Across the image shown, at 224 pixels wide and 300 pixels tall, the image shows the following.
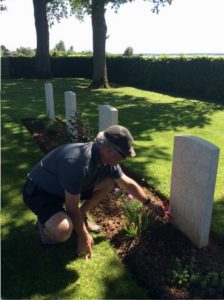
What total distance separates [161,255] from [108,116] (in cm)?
238

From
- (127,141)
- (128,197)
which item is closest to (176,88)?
(128,197)

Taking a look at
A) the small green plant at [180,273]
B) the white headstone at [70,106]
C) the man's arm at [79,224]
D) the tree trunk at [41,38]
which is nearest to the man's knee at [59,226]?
the man's arm at [79,224]

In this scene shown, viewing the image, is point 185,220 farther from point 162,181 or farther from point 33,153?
point 33,153

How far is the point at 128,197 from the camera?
4.40 m

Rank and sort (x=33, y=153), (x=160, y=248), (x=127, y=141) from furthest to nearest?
(x=33, y=153) → (x=160, y=248) → (x=127, y=141)

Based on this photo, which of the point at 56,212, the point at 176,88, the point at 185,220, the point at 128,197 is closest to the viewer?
the point at 56,212

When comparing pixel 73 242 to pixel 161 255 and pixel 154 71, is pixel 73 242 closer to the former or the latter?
pixel 161 255

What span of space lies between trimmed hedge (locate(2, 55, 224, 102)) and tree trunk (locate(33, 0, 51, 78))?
7.50ft

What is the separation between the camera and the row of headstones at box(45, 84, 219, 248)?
3305mm

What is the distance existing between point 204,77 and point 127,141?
47.0ft

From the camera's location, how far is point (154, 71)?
→ 1980cm

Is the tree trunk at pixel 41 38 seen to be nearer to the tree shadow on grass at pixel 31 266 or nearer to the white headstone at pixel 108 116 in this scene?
the white headstone at pixel 108 116

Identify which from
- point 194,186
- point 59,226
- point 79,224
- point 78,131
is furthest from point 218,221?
point 78,131

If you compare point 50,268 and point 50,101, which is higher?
point 50,101
